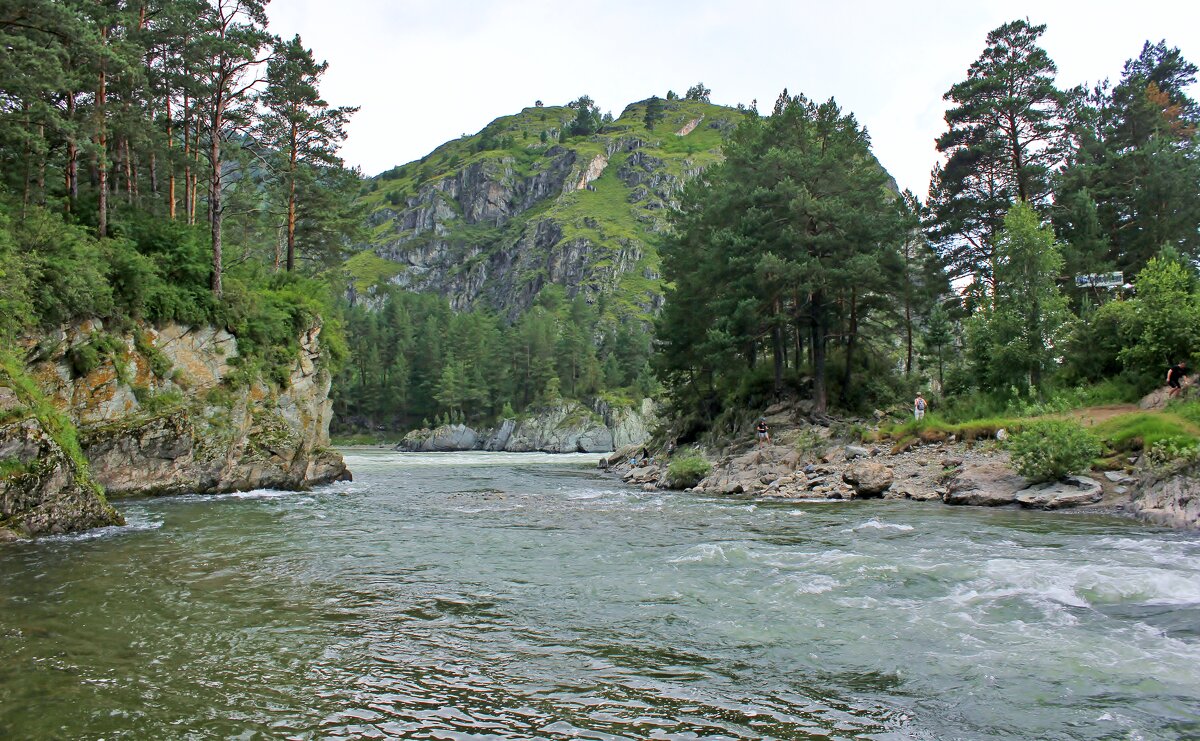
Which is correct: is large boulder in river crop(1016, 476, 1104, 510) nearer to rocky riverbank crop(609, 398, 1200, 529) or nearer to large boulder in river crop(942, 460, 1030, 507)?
rocky riverbank crop(609, 398, 1200, 529)

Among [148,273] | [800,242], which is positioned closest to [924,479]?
[800,242]

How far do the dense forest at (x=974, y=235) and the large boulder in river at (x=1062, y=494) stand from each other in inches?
402

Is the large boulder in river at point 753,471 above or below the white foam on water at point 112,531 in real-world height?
below

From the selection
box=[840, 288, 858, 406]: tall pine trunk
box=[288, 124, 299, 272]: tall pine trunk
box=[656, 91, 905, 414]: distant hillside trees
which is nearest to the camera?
box=[656, 91, 905, 414]: distant hillside trees

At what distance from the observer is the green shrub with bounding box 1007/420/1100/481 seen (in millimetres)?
19641

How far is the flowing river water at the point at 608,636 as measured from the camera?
217 inches

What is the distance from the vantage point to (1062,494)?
18734 mm

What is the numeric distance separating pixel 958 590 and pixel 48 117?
89.0ft

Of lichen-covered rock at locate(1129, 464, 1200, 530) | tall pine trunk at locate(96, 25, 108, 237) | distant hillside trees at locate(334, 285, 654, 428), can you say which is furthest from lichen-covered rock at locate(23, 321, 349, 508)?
distant hillside trees at locate(334, 285, 654, 428)

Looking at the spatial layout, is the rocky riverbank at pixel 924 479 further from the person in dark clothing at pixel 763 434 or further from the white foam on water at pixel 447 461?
the white foam on water at pixel 447 461

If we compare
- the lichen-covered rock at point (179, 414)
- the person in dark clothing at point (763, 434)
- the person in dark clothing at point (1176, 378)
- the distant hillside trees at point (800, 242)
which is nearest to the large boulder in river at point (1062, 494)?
the person in dark clothing at point (1176, 378)

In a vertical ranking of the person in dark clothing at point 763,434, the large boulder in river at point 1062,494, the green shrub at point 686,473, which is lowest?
the green shrub at point 686,473

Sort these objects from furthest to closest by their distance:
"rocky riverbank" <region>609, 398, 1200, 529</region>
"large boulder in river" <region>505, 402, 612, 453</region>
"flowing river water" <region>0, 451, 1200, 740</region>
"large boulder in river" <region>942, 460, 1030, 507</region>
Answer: "large boulder in river" <region>505, 402, 612, 453</region> → "large boulder in river" <region>942, 460, 1030, 507</region> → "rocky riverbank" <region>609, 398, 1200, 529</region> → "flowing river water" <region>0, 451, 1200, 740</region>

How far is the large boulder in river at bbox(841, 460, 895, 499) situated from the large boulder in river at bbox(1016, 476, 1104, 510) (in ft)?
15.0
